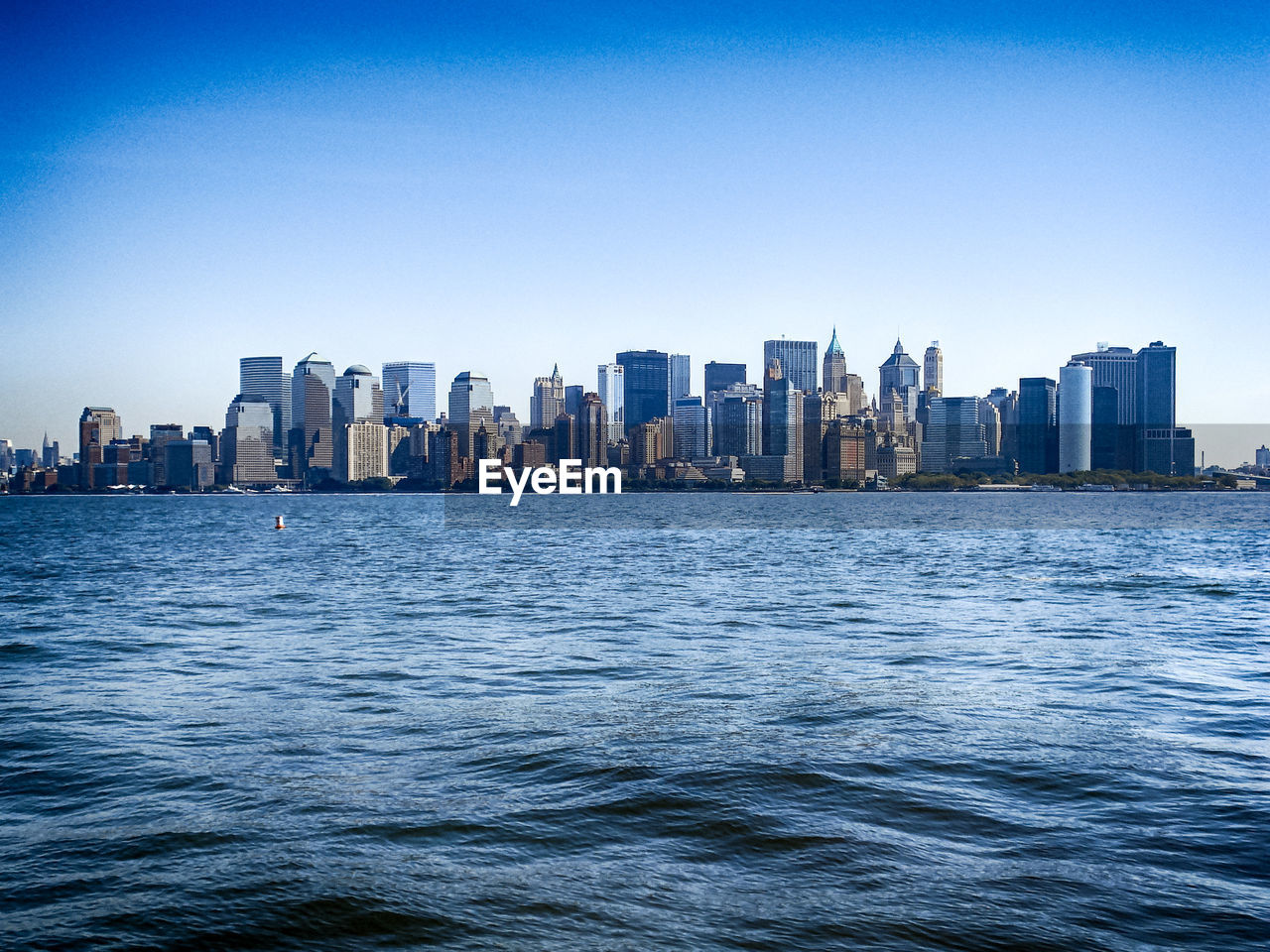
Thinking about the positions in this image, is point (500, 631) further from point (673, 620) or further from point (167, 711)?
point (167, 711)

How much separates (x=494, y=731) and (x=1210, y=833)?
326 inches

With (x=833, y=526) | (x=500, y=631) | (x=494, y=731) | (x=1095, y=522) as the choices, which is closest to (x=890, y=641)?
(x=500, y=631)

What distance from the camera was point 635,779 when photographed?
11445mm

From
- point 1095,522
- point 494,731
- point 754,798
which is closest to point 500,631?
point 494,731

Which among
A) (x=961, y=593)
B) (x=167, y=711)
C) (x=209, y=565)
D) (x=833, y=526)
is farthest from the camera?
(x=833, y=526)

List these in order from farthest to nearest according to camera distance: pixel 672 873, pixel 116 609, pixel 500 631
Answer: pixel 116 609 < pixel 500 631 < pixel 672 873

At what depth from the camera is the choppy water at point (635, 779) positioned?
804cm

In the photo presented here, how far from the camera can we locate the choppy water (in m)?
8.04

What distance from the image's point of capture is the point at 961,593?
33.0 m

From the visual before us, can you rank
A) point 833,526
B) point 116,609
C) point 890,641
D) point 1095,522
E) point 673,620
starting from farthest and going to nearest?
1. point 1095,522
2. point 833,526
3. point 116,609
4. point 673,620
5. point 890,641

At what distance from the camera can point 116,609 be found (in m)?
28.6

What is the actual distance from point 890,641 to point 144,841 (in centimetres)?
1604

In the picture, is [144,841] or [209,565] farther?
[209,565]

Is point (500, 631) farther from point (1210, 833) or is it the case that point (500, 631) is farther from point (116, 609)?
point (1210, 833)
